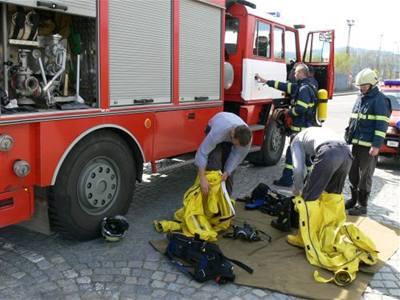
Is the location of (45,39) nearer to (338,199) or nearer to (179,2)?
(179,2)

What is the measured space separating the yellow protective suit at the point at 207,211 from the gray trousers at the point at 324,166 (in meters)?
0.86

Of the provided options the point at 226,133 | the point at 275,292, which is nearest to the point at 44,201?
the point at 226,133

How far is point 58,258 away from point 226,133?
1999mm

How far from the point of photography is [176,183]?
7.02 m

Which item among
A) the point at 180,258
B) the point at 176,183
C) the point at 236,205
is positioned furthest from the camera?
the point at 176,183

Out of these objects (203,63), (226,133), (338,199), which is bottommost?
(338,199)

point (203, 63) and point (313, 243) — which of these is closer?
point (313, 243)

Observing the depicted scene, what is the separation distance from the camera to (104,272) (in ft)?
13.3

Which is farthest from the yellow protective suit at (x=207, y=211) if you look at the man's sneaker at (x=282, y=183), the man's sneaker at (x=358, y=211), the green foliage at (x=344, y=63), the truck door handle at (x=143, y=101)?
the green foliage at (x=344, y=63)

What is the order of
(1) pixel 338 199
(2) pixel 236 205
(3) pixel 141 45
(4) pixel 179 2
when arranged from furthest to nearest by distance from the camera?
(2) pixel 236 205 < (4) pixel 179 2 < (3) pixel 141 45 < (1) pixel 338 199

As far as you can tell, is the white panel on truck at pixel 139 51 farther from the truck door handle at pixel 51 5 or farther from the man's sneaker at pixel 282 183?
the man's sneaker at pixel 282 183

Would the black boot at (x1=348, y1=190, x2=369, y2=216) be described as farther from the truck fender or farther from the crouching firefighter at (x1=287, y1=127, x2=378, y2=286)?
the truck fender

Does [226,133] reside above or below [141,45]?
below

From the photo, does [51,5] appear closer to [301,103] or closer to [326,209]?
[326,209]
